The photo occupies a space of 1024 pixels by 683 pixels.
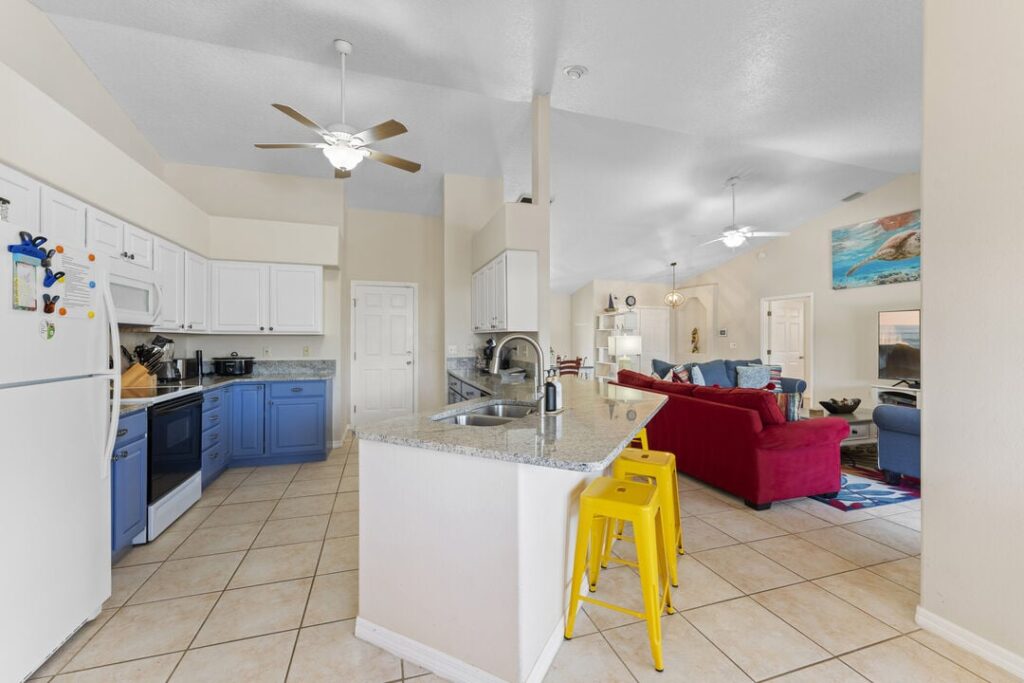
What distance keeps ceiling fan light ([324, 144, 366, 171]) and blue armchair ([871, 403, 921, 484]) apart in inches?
173

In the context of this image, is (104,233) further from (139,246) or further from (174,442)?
(174,442)

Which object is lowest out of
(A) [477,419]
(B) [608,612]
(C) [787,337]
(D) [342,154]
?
(B) [608,612]

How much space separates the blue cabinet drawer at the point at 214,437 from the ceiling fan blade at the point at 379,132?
2.62 metres

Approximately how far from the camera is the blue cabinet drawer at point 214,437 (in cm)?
344

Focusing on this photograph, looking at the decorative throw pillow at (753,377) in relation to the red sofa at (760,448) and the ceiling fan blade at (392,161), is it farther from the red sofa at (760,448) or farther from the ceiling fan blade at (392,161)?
the ceiling fan blade at (392,161)

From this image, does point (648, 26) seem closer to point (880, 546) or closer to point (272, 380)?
point (880, 546)

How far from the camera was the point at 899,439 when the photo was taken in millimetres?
3328

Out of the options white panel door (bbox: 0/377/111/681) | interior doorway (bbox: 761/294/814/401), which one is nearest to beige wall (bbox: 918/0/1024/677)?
white panel door (bbox: 0/377/111/681)

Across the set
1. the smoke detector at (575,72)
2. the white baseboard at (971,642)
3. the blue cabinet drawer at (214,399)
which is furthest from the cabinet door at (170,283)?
the white baseboard at (971,642)

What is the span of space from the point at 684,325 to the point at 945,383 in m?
8.42

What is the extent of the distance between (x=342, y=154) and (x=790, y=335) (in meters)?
7.80

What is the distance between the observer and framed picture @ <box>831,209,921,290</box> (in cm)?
578

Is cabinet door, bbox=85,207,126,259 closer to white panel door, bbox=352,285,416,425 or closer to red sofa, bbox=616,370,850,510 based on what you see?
white panel door, bbox=352,285,416,425

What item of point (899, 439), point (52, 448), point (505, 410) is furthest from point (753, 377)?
point (52, 448)
